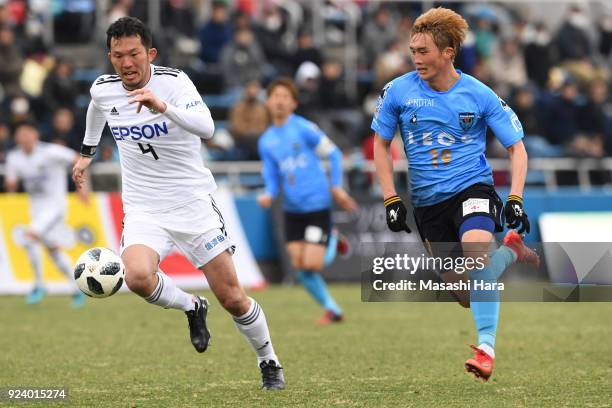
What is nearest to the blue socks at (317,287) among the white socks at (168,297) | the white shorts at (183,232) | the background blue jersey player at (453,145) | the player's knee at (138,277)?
the background blue jersey player at (453,145)

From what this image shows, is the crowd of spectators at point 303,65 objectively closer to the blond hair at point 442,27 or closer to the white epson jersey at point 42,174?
the white epson jersey at point 42,174

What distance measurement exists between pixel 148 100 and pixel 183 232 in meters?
1.17

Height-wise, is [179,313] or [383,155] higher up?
[383,155]

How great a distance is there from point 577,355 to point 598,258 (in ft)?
5.70

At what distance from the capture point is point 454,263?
26.9ft

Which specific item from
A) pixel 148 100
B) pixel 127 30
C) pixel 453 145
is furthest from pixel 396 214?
pixel 127 30

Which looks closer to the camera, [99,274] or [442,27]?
[99,274]

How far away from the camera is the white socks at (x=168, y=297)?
7848 mm

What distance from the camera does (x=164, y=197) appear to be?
7914 millimetres

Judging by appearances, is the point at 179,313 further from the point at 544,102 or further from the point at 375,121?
the point at 544,102

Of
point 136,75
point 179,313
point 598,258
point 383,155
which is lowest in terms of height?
point 179,313

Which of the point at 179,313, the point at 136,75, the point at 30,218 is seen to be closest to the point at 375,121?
the point at 136,75

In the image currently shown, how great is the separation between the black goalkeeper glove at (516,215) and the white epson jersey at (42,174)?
9.67 m

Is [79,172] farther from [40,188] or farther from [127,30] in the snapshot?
[40,188]
